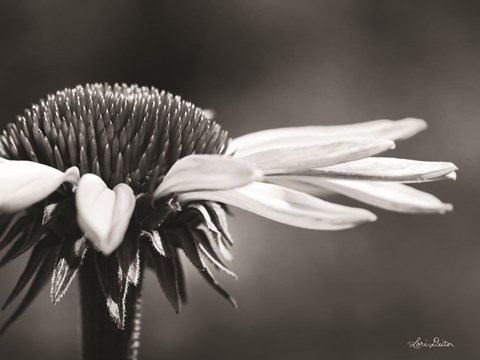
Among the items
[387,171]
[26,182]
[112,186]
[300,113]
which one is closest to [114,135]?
[112,186]

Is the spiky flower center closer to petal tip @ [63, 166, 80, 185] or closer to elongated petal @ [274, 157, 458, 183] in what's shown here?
petal tip @ [63, 166, 80, 185]

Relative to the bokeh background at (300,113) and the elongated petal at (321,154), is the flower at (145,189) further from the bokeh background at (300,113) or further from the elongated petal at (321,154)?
the bokeh background at (300,113)

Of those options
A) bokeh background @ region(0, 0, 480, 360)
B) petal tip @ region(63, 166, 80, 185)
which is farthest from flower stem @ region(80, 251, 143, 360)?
bokeh background @ region(0, 0, 480, 360)

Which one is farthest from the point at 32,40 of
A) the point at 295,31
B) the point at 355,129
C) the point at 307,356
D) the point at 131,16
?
the point at 355,129

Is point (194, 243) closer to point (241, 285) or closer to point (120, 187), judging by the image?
point (120, 187)

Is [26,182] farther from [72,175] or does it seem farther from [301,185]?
[301,185]

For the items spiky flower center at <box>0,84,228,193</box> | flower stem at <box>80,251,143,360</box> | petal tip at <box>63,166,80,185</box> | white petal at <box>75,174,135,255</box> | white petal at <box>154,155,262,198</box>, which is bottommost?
flower stem at <box>80,251,143,360</box>

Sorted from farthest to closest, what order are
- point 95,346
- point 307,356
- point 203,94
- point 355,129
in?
point 203,94 → point 307,356 → point 355,129 → point 95,346
